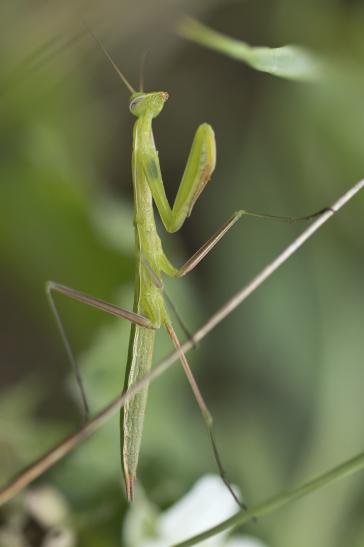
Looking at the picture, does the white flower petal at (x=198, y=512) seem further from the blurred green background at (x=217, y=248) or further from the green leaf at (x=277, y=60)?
the green leaf at (x=277, y=60)

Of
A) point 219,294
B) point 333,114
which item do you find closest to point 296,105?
point 333,114

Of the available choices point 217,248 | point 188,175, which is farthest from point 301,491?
point 217,248

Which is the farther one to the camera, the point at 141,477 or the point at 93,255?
the point at 93,255

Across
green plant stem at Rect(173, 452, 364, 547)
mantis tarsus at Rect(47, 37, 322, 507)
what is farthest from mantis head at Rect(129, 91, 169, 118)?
green plant stem at Rect(173, 452, 364, 547)

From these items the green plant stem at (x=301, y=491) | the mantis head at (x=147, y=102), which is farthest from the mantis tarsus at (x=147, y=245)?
the green plant stem at (x=301, y=491)

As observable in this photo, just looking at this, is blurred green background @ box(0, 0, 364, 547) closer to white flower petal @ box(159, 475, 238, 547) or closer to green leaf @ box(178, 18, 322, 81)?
white flower petal @ box(159, 475, 238, 547)

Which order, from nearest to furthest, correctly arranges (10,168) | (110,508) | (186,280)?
(110,508) < (10,168) < (186,280)

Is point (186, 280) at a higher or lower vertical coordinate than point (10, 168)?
lower

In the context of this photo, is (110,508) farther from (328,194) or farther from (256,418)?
(328,194)
